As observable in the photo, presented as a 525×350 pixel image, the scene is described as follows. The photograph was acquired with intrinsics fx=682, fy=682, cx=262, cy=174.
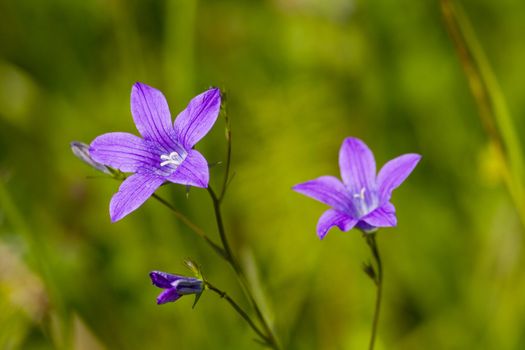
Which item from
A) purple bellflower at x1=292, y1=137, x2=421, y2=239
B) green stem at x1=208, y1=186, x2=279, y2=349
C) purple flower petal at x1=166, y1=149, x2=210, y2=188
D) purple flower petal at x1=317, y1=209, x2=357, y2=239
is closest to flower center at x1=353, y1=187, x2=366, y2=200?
purple bellflower at x1=292, y1=137, x2=421, y2=239

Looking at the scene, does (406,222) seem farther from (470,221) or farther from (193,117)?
(193,117)

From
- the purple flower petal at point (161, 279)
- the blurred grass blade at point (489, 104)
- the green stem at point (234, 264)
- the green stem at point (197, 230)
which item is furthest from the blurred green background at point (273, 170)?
the purple flower petal at point (161, 279)

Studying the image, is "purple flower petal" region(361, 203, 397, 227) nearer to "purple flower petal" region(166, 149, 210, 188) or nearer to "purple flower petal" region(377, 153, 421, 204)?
"purple flower petal" region(377, 153, 421, 204)

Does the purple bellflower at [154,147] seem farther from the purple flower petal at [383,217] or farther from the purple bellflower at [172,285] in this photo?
the purple flower petal at [383,217]

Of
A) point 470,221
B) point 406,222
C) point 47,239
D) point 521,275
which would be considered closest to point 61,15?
point 47,239

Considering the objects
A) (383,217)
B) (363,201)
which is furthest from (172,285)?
(363,201)
